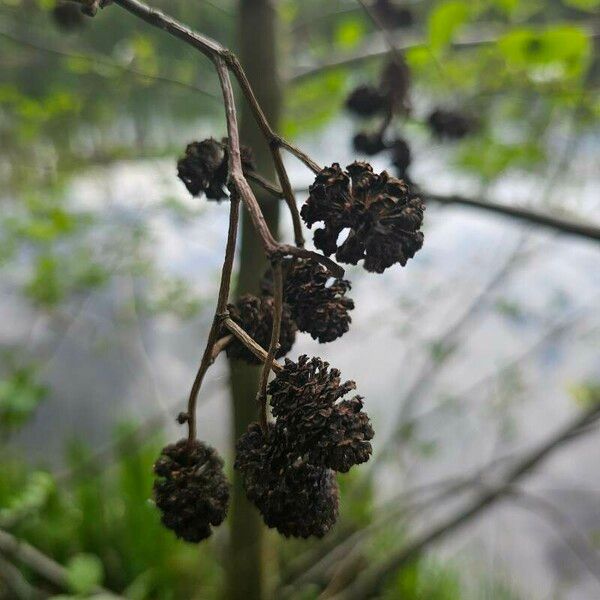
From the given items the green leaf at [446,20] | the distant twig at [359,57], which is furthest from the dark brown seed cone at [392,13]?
the green leaf at [446,20]

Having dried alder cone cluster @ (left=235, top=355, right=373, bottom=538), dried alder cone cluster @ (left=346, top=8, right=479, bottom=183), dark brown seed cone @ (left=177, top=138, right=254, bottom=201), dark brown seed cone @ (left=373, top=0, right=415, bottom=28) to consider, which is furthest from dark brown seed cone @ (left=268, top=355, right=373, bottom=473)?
dark brown seed cone @ (left=373, top=0, right=415, bottom=28)

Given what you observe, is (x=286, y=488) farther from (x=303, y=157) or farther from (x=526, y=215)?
(x=526, y=215)

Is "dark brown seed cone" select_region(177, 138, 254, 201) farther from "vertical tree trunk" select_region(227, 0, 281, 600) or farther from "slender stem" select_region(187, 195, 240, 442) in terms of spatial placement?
"vertical tree trunk" select_region(227, 0, 281, 600)

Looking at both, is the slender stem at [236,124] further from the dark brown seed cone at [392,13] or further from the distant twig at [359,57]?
the dark brown seed cone at [392,13]

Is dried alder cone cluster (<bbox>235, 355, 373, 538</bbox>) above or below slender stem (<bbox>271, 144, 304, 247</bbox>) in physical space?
below

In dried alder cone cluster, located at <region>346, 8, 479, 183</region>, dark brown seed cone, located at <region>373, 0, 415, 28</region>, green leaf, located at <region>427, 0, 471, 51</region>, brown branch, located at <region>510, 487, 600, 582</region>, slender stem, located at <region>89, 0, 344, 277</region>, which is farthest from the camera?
brown branch, located at <region>510, 487, 600, 582</region>
